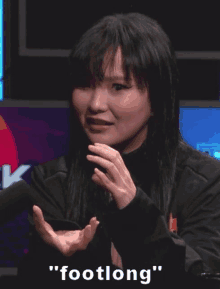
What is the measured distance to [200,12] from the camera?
131 centimetres

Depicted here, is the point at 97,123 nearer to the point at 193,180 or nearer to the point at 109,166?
the point at 109,166

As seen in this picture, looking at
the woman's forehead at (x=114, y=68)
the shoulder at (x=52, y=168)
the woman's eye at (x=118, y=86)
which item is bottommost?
the shoulder at (x=52, y=168)

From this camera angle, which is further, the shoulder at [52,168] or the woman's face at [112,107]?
the shoulder at [52,168]

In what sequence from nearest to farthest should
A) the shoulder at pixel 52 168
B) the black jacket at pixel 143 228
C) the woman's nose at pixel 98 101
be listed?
the black jacket at pixel 143 228 → the woman's nose at pixel 98 101 → the shoulder at pixel 52 168

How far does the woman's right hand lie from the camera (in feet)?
2.95

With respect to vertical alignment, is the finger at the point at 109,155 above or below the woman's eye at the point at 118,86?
below

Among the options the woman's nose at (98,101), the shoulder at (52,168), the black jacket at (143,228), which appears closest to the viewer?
the black jacket at (143,228)

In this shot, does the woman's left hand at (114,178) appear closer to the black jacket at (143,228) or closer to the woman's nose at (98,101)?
the black jacket at (143,228)

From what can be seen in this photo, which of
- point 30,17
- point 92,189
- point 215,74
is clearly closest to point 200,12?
point 215,74

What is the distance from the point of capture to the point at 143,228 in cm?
86

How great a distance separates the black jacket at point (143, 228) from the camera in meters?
0.84

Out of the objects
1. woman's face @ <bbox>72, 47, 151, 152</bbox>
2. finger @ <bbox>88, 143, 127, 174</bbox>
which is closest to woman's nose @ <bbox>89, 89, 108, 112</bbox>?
woman's face @ <bbox>72, 47, 151, 152</bbox>

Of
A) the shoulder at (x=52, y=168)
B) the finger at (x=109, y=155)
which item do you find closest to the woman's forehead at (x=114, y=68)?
the finger at (x=109, y=155)

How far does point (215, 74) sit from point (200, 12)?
21 cm
